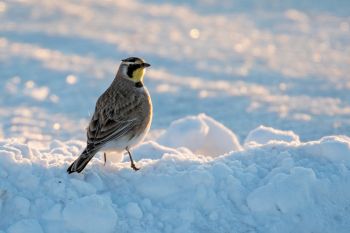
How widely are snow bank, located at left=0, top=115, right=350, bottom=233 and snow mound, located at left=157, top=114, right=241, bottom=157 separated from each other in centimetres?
173

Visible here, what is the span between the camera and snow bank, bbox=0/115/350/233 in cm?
428

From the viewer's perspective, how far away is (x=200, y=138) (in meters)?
6.77

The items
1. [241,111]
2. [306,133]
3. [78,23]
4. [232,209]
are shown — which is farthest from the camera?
[78,23]

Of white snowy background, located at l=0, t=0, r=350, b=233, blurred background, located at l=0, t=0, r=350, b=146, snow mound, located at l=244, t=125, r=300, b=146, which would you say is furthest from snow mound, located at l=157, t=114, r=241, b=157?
blurred background, located at l=0, t=0, r=350, b=146

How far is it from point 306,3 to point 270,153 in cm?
999

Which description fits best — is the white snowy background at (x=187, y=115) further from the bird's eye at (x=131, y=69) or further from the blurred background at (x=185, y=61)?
the bird's eye at (x=131, y=69)

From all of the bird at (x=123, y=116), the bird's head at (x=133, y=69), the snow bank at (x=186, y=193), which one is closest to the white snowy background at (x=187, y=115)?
the snow bank at (x=186, y=193)

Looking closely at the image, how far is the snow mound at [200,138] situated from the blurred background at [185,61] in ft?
4.85

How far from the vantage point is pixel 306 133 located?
8.21 meters

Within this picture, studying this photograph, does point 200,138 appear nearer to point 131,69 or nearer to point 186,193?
point 131,69

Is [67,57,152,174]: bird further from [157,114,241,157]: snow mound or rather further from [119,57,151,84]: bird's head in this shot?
[157,114,241,157]: snow mound

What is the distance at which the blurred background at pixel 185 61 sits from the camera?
8914 mm

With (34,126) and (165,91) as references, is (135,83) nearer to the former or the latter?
(34,126)

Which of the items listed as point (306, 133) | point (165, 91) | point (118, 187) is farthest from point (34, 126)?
point (118, 187)
